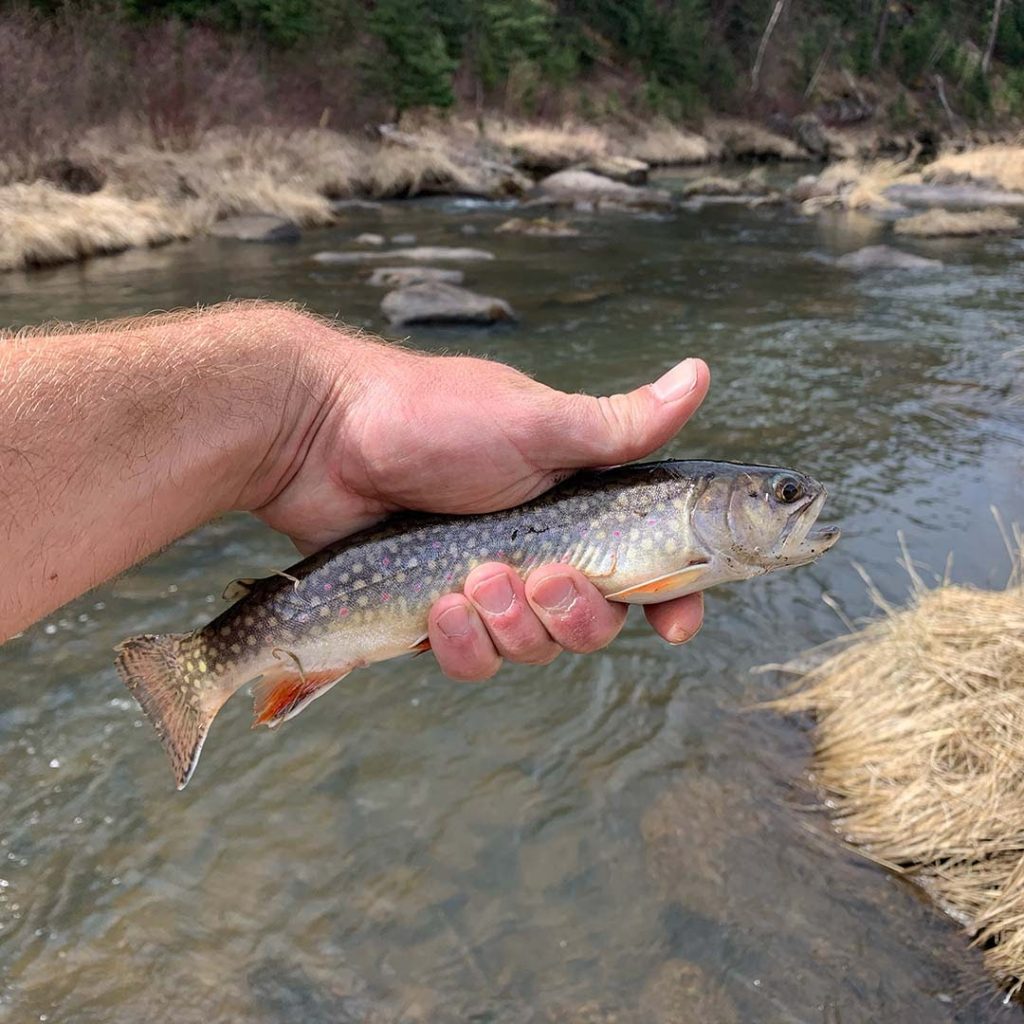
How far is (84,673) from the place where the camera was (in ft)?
19.8

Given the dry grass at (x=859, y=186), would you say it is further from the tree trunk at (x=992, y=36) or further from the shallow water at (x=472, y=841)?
the tree trunk at (x=992, y=36)

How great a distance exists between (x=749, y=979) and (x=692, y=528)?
2.36 meters

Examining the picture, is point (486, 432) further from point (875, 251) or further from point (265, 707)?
point (875, 251)

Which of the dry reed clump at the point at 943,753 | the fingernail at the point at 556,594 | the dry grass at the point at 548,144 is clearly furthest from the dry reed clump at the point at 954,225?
the fingernail at the point at 556,594

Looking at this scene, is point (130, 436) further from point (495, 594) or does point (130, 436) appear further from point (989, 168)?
point (989, 168)

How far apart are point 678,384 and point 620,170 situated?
36275 millimetres

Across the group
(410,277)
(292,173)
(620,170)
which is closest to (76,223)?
(410,277)

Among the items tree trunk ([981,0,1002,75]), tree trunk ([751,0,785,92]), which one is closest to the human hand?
tree trunk ([751,0,785,92])

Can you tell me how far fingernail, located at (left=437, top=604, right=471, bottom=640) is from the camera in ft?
10.2

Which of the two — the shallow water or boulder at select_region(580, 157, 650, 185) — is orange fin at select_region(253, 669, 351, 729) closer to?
the shallow water

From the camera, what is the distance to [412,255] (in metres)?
18.7

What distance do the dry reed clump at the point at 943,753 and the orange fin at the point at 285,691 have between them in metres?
3.08

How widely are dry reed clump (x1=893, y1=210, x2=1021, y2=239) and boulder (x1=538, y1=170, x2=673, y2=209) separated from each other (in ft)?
25.0

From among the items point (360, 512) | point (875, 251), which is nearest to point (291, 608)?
point (360, 512)
